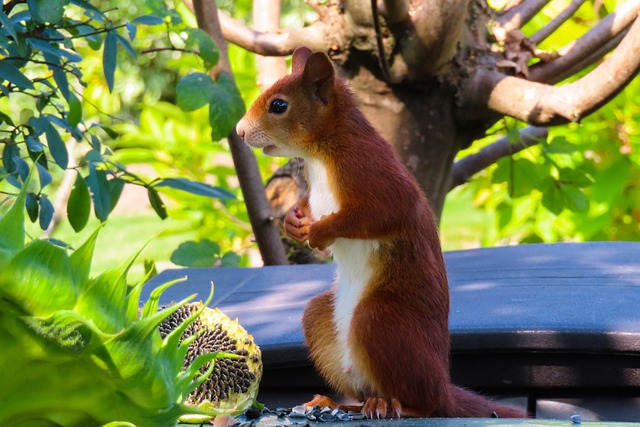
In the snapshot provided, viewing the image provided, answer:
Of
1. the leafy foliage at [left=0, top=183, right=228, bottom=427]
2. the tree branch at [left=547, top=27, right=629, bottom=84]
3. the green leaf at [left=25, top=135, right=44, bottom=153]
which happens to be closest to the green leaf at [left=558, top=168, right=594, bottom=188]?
the tree branch at [left=547, top=27, right=629, bottom=84]

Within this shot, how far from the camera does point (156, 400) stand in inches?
32.7

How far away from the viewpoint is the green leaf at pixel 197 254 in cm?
335

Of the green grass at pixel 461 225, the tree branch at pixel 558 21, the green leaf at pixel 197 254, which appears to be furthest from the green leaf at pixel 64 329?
the green grass at pixel 461 225

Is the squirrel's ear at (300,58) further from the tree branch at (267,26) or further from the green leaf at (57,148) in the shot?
the tree branch at (267,26)

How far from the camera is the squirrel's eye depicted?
1884 millimetres

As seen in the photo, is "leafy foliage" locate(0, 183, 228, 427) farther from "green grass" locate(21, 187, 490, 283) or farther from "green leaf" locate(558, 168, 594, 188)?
"green grass" locate(21, 187, 490, 283)

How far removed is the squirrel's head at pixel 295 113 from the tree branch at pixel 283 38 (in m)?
1.41

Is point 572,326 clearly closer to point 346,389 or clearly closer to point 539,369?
point 539,369

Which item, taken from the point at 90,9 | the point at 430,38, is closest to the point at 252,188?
the point at 430,38

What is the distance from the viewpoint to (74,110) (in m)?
2.26

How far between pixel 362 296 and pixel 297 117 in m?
0.36

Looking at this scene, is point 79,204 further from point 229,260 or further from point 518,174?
point 518,174

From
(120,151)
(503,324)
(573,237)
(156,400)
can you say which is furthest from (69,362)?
(573,237)

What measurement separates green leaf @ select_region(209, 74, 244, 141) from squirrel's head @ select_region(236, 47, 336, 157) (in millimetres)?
1012
